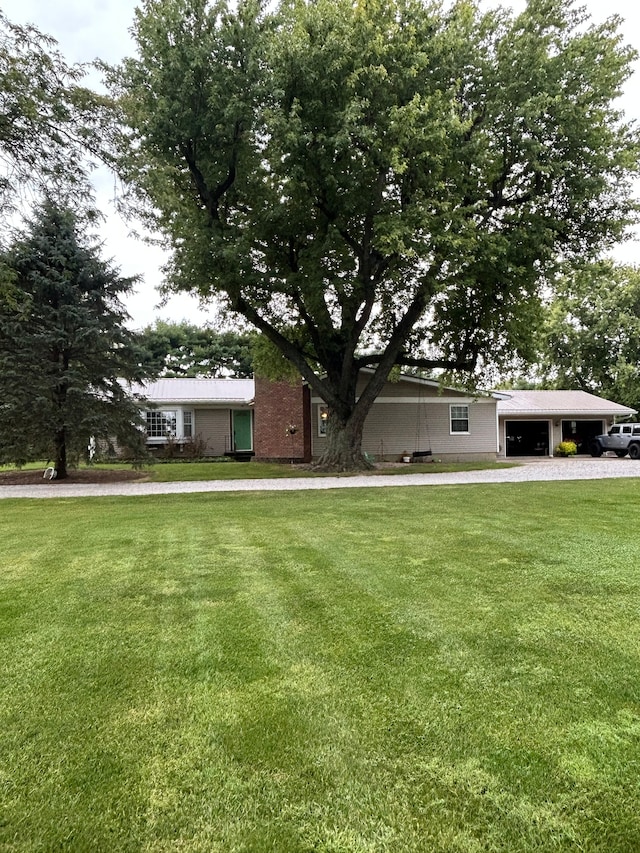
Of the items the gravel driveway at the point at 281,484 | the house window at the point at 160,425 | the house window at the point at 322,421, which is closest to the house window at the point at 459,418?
the house window at the point at 322,421

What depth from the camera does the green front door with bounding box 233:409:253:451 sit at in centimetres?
2448

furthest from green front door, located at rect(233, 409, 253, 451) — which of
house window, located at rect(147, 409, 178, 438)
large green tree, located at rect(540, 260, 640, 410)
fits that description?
large green tree, located at rect(540, 260, 640, 410)

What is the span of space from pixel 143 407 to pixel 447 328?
10112 millimetres

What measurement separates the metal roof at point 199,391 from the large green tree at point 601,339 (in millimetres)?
18732

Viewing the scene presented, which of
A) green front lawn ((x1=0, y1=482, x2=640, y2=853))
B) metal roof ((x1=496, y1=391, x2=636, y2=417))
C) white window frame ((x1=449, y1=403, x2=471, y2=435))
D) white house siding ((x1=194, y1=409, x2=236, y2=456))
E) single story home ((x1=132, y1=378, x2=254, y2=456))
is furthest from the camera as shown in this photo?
metal roof ((x1=496, y1=391, x2=636, y2=417))

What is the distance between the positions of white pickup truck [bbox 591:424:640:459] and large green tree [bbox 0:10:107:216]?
24537mm

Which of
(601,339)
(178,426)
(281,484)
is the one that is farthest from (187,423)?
(601,339)

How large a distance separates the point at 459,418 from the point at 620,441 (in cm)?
841

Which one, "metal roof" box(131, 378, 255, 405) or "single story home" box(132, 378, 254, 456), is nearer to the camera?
"single story home" box(132, 378, 254, 456)

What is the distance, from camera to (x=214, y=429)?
2416cm

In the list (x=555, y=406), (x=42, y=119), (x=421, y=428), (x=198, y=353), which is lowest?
(x=421, y=428)

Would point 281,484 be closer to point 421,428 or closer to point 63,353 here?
point 63,353

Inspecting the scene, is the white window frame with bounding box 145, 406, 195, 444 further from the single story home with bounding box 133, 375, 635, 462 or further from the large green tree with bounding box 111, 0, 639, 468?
the large green tree with bounding box 111, 0, 639, 468

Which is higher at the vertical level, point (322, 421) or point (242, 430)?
point (322, 421)
